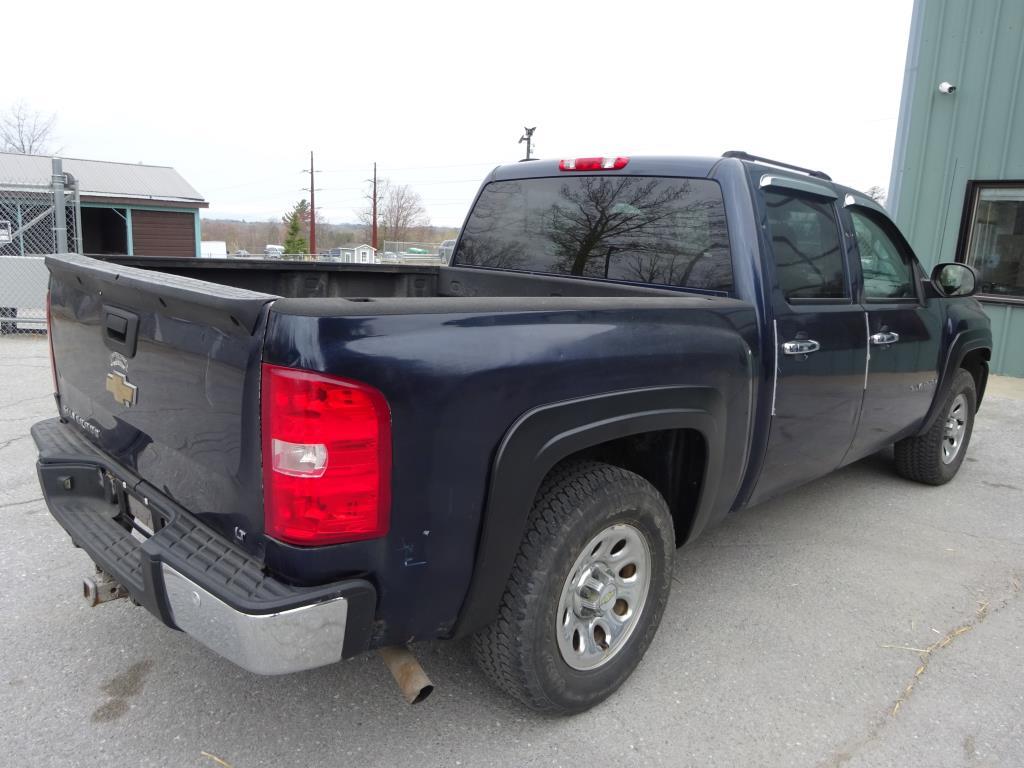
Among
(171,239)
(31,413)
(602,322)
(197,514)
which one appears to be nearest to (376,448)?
(197,514)

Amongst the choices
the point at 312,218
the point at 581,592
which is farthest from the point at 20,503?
the point at 312,218

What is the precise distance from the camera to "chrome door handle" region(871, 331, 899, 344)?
378cm

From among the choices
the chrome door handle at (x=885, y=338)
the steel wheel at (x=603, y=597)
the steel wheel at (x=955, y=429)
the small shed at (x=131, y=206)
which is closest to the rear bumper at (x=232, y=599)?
the steel wheel at (x=603, y=597)

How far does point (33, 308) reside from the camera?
10.6 m

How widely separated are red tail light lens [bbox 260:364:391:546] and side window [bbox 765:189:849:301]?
2.04 meters

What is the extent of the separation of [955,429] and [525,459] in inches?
171

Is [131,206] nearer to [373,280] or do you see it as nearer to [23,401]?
[23,401]

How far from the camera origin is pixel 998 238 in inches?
381

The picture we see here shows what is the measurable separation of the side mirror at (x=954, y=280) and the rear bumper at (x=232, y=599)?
3.98m

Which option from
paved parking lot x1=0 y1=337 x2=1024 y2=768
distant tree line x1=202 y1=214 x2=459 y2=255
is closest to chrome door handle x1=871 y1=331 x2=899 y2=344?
paved parking lot x1=0 y1=337 x2=1024 y2=768

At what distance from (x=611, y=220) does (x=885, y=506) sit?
2.77 meters

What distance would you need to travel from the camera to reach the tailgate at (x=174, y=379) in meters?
1.92

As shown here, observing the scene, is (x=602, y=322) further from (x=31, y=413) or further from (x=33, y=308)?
(x=33, y=308)

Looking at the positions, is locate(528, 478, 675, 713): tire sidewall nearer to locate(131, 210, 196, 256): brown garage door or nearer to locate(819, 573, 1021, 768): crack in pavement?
locate(819, 573, 1021, 768): crack in pavement
